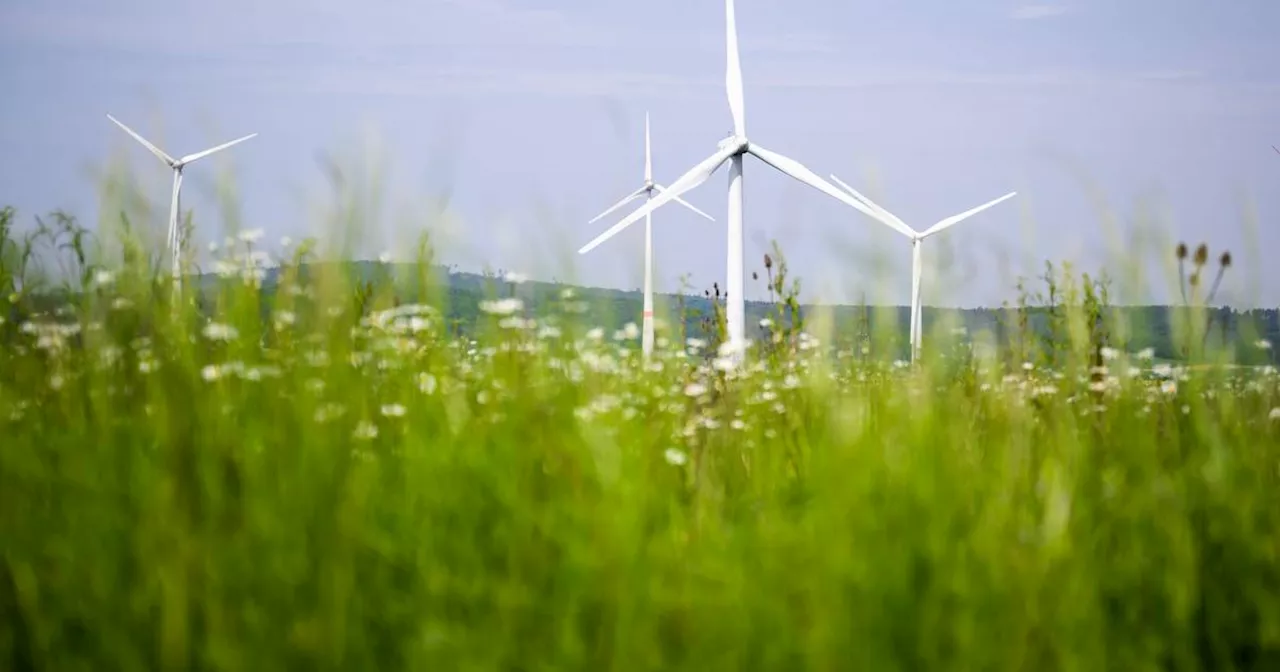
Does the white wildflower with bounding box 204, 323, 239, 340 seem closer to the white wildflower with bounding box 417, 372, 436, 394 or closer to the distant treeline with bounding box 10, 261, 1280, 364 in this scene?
the distant treeline with bounding box 10, 261, 1280, 364

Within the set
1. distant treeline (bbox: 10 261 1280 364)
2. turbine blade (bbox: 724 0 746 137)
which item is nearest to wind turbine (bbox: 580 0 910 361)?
turbine blade (bbox: 724 0 746 137)

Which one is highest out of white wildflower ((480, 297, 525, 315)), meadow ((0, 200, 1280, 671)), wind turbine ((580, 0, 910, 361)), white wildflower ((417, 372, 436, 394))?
wind turbine ((580, 0, 910, 361))

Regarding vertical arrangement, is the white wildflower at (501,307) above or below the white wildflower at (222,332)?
above

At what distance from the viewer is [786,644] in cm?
369

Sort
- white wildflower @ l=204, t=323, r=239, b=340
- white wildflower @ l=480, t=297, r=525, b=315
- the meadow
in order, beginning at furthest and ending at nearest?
1. white wildflower @ l=480, t=297, r=525, b=315
2. white wildflower @ l=204, t=323, r=239, b=340
3. the meadow

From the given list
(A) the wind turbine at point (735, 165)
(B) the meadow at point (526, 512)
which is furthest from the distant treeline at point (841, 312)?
(A) the wind turbine at point (735, 165)

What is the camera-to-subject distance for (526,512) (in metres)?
3.93

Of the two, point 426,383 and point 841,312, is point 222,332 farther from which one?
point 841,312

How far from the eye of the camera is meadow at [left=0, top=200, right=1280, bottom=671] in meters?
3.74

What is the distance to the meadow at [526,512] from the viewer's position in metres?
3.74

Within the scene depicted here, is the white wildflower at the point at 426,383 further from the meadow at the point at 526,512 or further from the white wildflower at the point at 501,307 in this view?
the white wildflower at the point at 501,307

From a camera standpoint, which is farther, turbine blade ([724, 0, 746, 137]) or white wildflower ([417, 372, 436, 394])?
turbine blade ([724, 0, 746, 137])

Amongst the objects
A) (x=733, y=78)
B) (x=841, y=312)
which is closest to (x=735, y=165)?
(x=733, y=78)

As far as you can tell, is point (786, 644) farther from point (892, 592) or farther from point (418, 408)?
point (418, 408)
